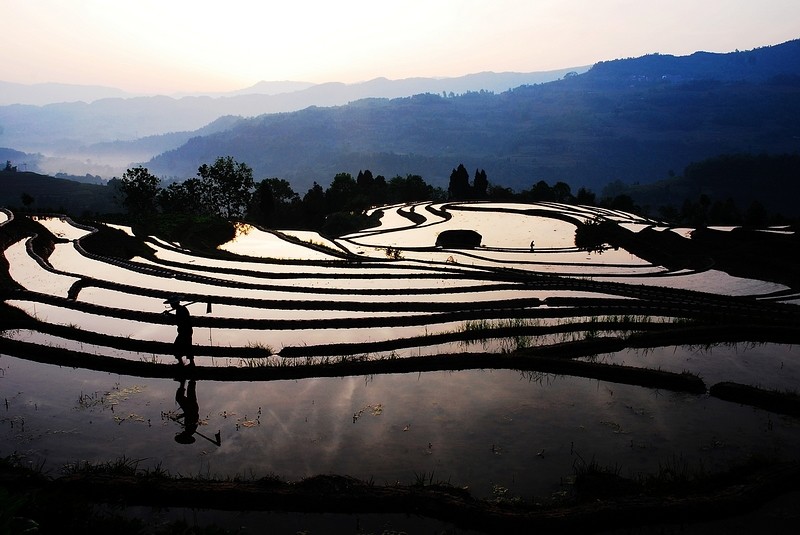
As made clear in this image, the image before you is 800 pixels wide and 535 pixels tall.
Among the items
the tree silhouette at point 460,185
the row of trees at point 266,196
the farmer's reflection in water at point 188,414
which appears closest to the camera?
the farmer's reflection in water at point 188,414

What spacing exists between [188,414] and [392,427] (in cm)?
499

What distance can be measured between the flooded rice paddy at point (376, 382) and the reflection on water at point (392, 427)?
48mm

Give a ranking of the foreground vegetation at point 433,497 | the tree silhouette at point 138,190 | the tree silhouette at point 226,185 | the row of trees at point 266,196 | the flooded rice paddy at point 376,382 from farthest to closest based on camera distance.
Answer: the tree silhouette at point 226,185, the row of trees at point 266,196, the tree silhouette at point 138,190, the flooded rice paddy at point 376,382, the foreground vegetation at point 433,497

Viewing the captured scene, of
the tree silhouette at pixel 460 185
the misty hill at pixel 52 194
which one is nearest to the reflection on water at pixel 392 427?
the tree silhouette at pixel 460 185

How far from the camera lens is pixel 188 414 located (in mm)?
11578

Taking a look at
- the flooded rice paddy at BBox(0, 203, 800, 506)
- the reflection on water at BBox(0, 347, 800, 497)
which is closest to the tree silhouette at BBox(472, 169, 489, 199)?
the flooded rice paddy at BBox(0, 203, 800, 506)

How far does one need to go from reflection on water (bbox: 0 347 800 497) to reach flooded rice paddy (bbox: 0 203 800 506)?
48 mm

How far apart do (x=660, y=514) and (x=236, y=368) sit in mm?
11207

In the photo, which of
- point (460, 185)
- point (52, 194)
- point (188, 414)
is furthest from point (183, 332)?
point (52, 194)

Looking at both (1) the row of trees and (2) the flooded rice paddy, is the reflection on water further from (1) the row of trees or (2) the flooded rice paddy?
(1) the row of trees

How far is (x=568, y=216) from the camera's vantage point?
60.3 metres

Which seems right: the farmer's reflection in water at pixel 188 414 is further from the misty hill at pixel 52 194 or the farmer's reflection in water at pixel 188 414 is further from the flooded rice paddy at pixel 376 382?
the misty hill at pixel 52 194

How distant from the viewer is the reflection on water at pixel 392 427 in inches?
369

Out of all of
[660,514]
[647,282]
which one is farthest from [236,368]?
[647,282]
